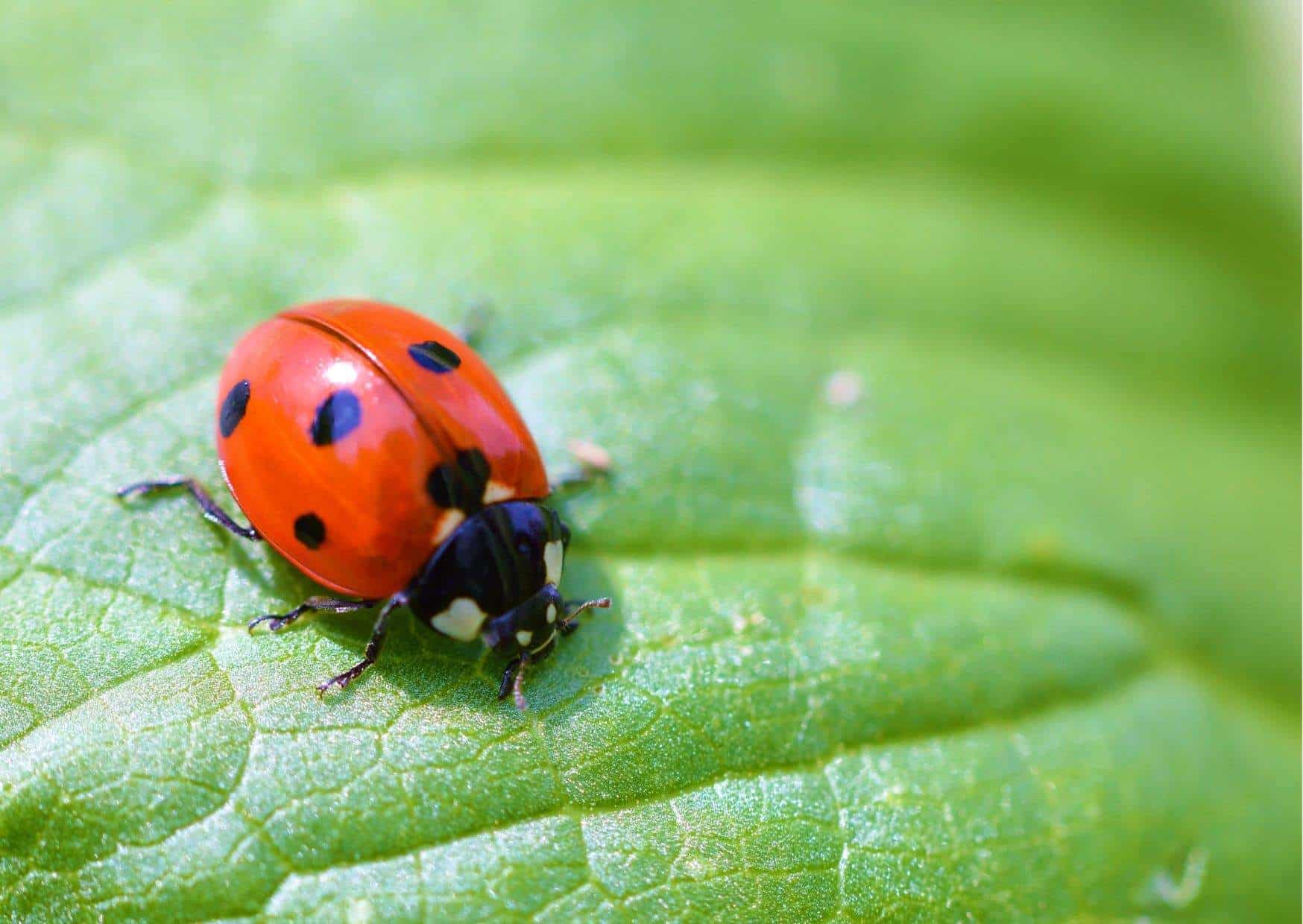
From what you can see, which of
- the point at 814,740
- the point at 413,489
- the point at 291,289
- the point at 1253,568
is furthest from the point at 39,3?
the point at 1253,568

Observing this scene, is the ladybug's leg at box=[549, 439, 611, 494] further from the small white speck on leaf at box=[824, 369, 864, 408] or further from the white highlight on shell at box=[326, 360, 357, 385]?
the small white speck on leaf at box=[824, 369, 864, 408]

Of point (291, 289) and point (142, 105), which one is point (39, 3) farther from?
point (291, 289)

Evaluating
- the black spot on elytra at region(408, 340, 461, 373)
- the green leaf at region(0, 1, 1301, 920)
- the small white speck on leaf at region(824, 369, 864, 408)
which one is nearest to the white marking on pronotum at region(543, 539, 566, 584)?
the green leaf at region(0, 1, 1301, 920)

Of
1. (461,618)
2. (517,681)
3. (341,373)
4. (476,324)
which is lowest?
(517,681)

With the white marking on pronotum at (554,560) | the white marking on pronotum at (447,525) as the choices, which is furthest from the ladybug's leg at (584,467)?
the white marking on pronotum at (447,525)

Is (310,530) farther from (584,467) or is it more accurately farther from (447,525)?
(584,467)

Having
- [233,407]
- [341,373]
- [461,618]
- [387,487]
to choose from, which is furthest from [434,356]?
[461,618]

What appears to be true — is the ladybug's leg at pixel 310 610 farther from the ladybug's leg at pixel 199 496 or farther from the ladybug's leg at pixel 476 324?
the ladybug's leg at pixel 476 324
